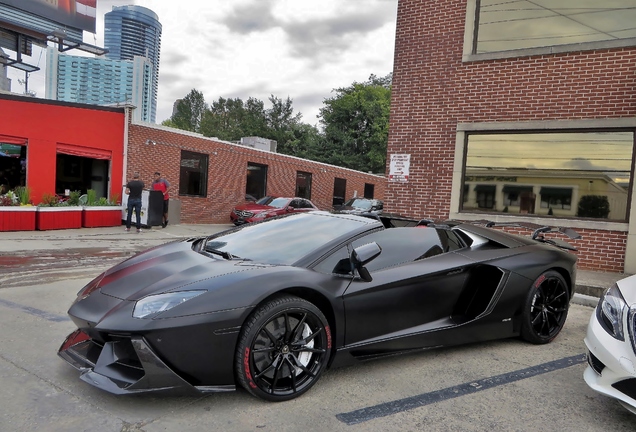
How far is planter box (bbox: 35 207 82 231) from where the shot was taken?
11.8m

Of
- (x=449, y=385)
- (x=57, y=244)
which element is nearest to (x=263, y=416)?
(x=449, y=385)

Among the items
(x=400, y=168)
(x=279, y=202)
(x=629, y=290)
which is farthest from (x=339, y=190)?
(x=629, y=290)

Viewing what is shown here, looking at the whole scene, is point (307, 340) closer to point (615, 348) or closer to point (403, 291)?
point (403, 291)

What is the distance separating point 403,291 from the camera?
3.31 meters

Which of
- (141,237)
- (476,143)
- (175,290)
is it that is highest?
(476,143)

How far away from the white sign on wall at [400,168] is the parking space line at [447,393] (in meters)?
6.57

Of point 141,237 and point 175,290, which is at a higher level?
point 175,290

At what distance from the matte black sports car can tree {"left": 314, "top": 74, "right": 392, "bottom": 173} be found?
38879mm

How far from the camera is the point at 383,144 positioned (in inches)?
1700

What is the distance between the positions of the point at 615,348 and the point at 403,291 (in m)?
1.32

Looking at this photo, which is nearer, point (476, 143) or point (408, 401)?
point (408, 401)

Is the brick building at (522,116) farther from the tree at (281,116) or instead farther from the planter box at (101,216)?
the tree at (281,116)

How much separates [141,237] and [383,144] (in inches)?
1339

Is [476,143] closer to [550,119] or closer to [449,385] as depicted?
[550,119]
